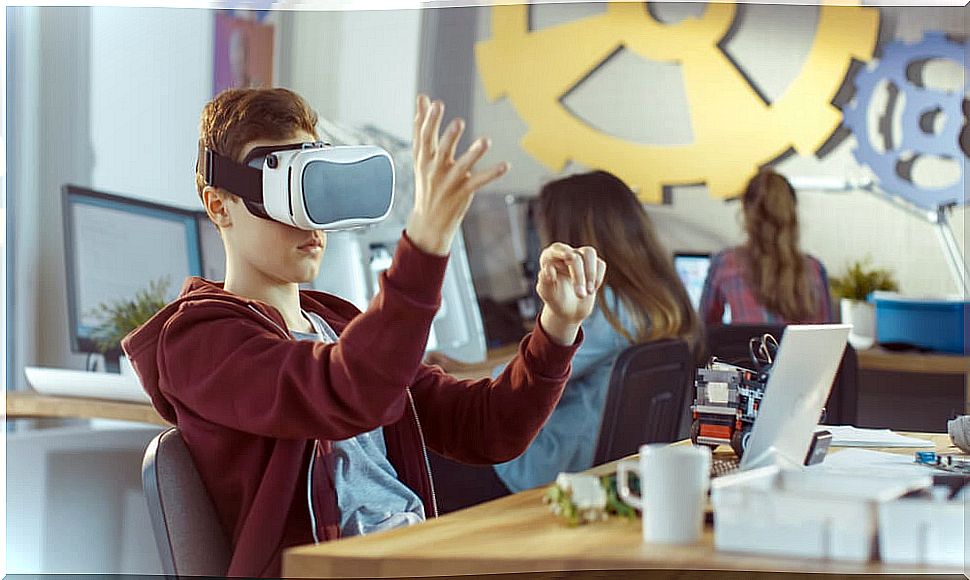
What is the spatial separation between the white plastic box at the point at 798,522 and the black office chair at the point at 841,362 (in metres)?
1.71

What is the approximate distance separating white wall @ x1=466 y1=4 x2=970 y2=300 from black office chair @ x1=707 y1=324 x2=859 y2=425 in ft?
3.54

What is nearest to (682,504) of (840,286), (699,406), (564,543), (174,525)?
(564,543)

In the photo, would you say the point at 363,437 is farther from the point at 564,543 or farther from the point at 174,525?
the point at 564,543

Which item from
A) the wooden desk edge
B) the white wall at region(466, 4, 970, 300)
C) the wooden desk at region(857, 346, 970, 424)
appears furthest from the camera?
the white wall at region(466, 4, 970, 300)

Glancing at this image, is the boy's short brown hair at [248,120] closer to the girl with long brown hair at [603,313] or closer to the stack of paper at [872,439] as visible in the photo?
the stack of paper at [872,439]

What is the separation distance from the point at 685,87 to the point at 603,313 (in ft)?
5.04

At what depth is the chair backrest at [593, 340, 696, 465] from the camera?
2688mm

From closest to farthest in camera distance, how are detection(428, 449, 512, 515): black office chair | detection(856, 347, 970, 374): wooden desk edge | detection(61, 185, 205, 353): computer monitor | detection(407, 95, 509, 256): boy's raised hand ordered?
1. detection(407, 95, 509, 256): boy's raised hand
2. detection(428, 449, 512, 515): black office chair
3. detection(61, 185, 205, 353): computer monitor
4. detection(856, 347, 970, 374): wooden desk edge

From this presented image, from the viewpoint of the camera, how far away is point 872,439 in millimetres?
1754

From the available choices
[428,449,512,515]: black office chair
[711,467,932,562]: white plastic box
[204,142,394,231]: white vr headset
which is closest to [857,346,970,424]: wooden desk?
[428,449,512,515]: black office chair

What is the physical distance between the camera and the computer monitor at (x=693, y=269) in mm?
4273

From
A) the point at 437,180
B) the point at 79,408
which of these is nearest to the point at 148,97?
the point at 79,408

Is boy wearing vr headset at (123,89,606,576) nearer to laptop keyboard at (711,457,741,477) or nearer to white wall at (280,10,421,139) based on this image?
laptop keyboard at (711,457,741,477)

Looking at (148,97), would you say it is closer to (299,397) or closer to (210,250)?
(210,250)
